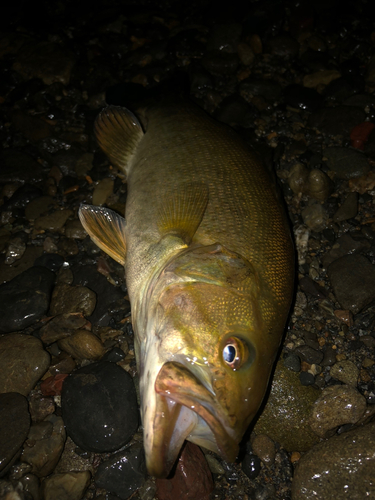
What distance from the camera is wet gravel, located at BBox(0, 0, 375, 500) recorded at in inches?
106

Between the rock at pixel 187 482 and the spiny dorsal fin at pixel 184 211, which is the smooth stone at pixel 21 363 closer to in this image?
the rock at pixel 187 482

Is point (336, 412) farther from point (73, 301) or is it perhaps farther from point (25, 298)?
point (25, 298)

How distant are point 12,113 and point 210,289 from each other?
13.4ft

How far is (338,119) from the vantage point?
14.3 ft

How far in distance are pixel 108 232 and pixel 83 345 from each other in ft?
3.46

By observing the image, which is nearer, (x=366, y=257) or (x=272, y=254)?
(x=272, y=254)

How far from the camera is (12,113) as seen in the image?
14.9 feet

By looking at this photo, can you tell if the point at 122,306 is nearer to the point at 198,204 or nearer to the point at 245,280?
the point at 198,204

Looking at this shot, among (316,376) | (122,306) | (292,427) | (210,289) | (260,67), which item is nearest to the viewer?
(210,289)

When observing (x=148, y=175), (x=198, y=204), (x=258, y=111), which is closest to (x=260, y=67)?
(x=258, y=111)

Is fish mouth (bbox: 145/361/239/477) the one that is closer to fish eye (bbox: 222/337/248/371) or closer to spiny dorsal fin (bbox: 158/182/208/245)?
fish eye (bbox: 222/337/248/371)

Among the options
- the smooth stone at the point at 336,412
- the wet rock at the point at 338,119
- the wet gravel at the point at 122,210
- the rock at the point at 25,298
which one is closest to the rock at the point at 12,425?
the wet gravel at the point at 122,210

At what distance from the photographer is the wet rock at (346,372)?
2988mm

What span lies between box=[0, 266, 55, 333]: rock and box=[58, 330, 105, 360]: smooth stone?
0.41 metres
